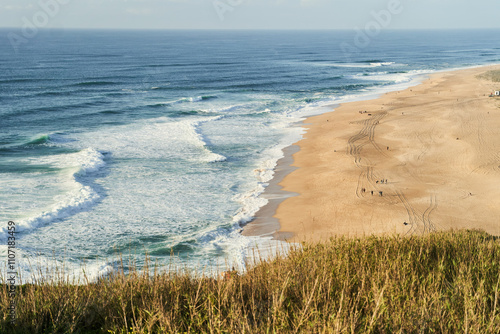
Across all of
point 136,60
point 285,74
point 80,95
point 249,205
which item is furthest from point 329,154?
point 136,60

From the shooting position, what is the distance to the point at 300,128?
3100cm

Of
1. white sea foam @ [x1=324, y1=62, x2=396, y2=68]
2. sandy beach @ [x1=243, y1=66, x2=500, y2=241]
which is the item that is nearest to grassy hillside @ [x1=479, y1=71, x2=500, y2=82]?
sandy beach @ [x1=243, y1=66, x2=500, y2=241]

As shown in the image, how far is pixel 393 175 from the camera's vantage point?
19.7 metres

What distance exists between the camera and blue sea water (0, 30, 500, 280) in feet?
45.1

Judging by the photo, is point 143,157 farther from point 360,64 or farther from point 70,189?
point 360,64

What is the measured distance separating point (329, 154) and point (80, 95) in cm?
2831

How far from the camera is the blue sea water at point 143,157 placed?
45.1ft

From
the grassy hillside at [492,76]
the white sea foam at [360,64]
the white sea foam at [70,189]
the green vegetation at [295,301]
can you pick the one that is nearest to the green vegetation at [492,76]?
the grassy hillside at [492,76]

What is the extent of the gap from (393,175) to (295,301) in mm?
15323

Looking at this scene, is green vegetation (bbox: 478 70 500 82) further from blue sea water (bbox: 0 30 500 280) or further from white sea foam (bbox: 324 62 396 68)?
white sea foam (bbox: 324 62 396 68)

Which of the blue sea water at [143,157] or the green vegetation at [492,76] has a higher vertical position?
the green vegetation at [492,76]

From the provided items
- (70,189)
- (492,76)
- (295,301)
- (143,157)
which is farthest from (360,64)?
(295,301)

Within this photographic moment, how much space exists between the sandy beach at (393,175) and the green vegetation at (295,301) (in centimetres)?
341

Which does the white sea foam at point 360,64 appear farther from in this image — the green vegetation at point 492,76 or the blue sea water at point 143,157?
the green vegetation at point 492,76
